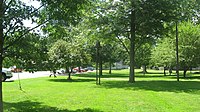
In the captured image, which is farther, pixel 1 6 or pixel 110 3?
pixel 110 3

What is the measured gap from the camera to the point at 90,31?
26.5 m

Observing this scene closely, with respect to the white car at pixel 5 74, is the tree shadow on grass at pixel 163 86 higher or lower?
lower

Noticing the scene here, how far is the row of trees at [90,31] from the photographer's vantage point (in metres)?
8.90

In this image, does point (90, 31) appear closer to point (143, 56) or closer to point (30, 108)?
point (30, 108)

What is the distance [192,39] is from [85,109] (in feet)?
82.7

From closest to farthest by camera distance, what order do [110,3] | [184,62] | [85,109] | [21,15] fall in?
[21,15] < [85,109] < [110,3] < [184,62]

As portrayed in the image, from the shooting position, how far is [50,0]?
29.0 ft

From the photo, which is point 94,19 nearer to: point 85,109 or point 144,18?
point 144,18

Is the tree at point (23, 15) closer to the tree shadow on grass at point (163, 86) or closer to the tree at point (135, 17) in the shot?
the tree shadow on grass at point (163, 86)

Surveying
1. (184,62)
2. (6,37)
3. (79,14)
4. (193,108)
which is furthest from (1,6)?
(184,62)

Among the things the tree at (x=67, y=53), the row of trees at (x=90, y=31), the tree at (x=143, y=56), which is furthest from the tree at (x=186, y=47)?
the tree at (x=143, y=56)

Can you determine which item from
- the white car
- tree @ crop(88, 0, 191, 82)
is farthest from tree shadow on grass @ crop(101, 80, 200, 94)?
the white car

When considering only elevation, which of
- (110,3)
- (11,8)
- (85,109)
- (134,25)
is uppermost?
(110,3)

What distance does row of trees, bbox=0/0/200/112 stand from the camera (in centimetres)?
890
